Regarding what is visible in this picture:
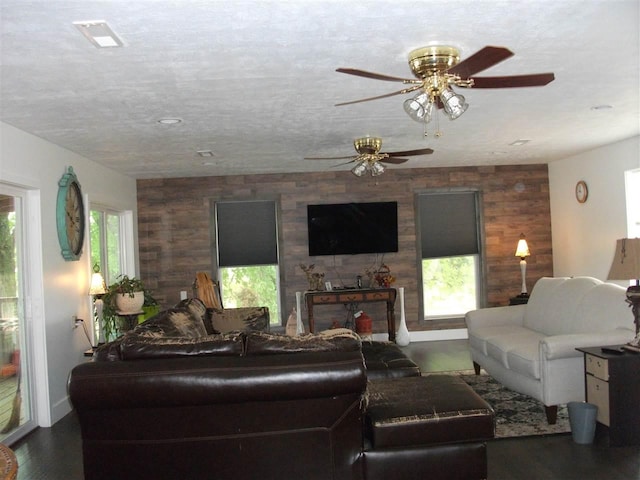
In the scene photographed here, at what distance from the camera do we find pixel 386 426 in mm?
2918

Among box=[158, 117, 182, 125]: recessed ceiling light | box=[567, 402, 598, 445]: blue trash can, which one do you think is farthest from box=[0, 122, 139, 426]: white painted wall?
box=[567, 402, 598, 445]: blue trash can

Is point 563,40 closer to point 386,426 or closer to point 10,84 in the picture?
point 386,426

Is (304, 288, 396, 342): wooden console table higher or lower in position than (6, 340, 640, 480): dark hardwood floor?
higher

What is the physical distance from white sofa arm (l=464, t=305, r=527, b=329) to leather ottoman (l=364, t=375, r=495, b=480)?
9.28 ft

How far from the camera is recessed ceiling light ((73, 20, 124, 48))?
8.47ft

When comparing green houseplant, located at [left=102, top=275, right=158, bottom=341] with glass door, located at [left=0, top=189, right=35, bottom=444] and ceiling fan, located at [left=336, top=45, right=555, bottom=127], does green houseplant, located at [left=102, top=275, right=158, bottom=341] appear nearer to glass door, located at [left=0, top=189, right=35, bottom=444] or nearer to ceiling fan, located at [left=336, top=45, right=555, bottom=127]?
glass door, located at [left=0, top=189, right=35, bottom=444]

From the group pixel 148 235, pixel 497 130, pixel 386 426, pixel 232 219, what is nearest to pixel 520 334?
pixel 497 130

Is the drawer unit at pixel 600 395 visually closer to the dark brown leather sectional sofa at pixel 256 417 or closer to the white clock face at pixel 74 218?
the dark brown leather sectional sofa at pixel 256 417

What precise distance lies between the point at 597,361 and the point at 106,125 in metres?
4.17

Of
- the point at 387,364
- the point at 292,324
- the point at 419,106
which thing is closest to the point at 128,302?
the point at 292,324

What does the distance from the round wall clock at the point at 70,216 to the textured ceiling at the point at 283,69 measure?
0.37 meters

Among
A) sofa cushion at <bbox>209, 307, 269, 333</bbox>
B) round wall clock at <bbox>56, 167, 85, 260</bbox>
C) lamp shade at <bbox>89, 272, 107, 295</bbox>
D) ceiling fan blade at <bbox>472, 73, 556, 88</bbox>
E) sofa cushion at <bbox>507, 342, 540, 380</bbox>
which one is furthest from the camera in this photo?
sofa cushion at <bbox>209, 307, 269, 333</bbox>

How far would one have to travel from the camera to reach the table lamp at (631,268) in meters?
3.87

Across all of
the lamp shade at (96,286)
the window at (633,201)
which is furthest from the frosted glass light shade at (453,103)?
the window at (633,201)
